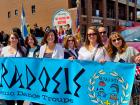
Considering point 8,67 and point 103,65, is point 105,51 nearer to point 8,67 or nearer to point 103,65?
point 103,65

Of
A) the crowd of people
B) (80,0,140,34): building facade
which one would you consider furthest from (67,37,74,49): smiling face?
(80,0,140,34): building facade

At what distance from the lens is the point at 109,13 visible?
53656 mm

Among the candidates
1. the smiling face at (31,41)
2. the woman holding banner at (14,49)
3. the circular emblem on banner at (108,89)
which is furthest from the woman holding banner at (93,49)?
the smiling face at (31,41)

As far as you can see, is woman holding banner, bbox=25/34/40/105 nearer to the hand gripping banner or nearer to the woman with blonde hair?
the hand gripping banner

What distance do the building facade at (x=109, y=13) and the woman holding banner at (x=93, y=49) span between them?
31760 mm

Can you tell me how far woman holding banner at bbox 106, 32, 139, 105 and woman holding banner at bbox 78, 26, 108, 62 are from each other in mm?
135

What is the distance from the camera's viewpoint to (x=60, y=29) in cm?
1462

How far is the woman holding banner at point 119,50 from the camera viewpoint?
6.15 m

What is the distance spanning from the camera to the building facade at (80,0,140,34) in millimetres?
45188

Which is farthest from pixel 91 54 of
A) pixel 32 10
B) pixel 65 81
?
pixel 32 10

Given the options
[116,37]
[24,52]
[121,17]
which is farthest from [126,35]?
[121,17]

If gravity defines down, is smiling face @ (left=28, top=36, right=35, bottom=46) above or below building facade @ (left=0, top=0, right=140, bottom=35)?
below

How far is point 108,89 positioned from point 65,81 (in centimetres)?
94

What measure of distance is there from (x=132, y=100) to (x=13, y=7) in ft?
157
